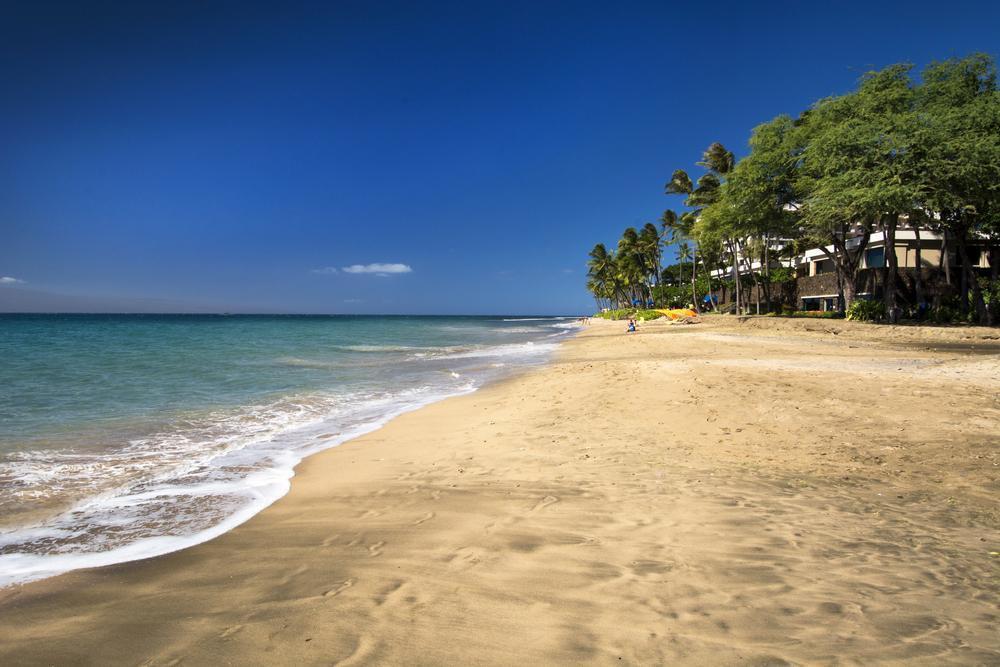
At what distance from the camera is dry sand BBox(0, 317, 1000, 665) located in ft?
8.43

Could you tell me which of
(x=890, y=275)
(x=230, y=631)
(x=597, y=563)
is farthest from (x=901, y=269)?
(x=230, y=631)

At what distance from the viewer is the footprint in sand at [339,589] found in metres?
3.09

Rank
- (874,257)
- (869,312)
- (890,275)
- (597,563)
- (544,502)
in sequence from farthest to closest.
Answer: (874,257)
(869,312)
(890,275)
(544,502)
(597,563)

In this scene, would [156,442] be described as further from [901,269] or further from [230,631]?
[901,269]

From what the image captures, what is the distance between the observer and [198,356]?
79.0 feet

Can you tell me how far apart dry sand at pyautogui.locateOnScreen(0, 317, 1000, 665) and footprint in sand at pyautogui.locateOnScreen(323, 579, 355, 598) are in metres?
0.02

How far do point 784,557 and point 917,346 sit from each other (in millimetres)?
19706

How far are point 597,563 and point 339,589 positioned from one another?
1.75 meters

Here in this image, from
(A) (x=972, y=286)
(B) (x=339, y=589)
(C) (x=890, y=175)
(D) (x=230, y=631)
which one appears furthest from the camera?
(A) (x=972, y=286)

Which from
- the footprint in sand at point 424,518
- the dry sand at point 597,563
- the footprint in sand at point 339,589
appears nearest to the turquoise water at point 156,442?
the dry sand at point 597,563

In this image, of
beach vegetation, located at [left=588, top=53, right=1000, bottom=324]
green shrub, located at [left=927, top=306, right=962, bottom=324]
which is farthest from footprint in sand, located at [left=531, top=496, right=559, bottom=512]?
green shrub, located at [left=927, top=306, right=962, bottom=324]

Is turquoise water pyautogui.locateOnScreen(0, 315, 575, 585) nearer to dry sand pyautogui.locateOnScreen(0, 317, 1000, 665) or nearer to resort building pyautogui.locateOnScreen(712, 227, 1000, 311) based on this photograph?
dry sand pyautogui.locateOnScreen(0, 317, 1000, 665)

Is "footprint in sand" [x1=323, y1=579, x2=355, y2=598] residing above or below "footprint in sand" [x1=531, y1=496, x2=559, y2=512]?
above

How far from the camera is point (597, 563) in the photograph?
3.40 metres
